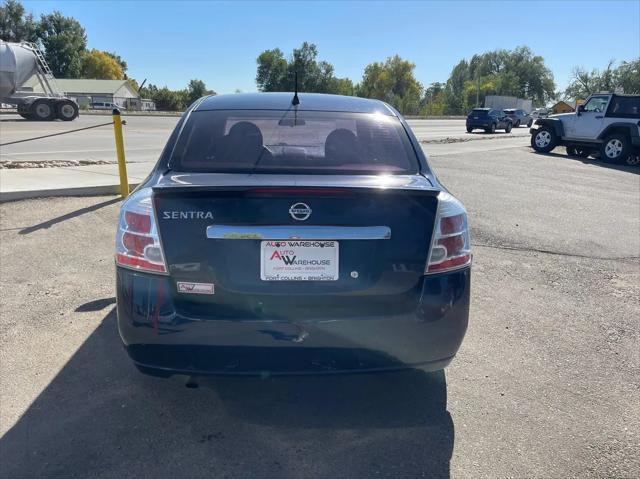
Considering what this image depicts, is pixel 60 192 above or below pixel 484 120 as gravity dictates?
below

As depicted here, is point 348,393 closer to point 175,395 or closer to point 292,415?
point 292,415

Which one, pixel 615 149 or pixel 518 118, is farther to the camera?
pixel 518 118

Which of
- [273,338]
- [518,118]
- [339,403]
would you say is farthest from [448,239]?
[518,118]

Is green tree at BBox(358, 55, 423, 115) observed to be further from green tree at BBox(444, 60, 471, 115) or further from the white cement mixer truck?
the white cement mixer truck

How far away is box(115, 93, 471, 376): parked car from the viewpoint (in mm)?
2441

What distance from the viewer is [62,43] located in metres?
87.6

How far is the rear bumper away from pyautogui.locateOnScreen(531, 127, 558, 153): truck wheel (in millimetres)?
18427

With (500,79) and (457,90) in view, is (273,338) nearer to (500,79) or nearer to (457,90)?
(500,79)

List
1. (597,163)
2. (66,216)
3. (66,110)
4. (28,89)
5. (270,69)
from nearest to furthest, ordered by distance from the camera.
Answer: (66,216), (597,163), (28,89), (66,110), (270,69)

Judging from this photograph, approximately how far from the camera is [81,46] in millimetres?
92188

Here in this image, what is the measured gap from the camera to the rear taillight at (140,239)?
2475mm

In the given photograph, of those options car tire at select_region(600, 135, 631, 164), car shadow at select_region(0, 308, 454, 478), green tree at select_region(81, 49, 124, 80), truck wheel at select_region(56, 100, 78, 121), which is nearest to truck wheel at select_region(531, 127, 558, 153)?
car tire at select_region(600, 135, 631, 164)

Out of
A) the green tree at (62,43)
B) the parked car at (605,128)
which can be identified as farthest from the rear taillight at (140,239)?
the green tree at (62,43)

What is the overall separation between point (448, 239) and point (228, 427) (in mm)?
1514
